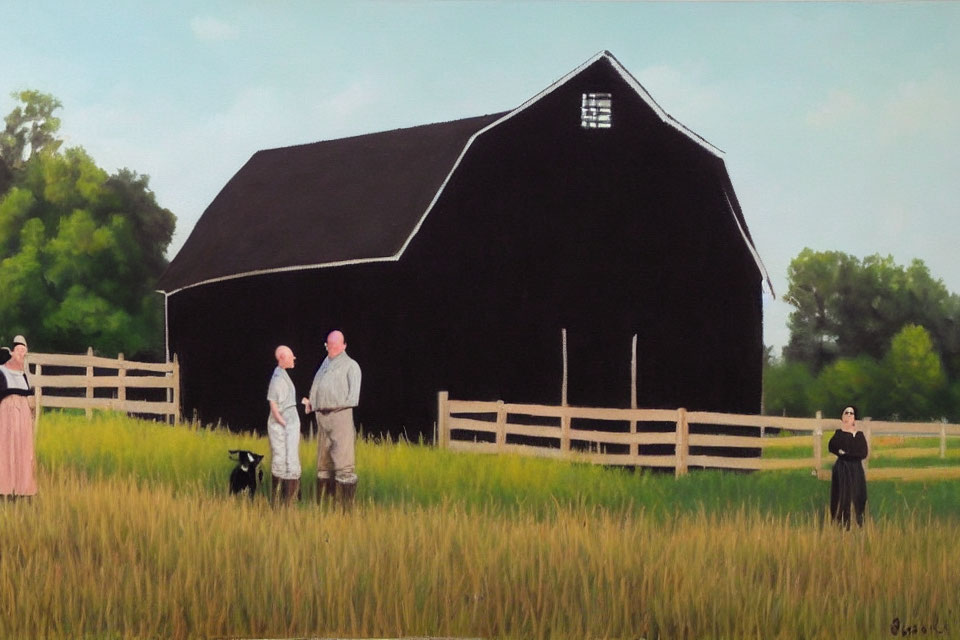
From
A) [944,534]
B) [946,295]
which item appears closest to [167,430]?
[944,534]

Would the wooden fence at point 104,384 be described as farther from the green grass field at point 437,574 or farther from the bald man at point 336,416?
the green grass field at point 437,574

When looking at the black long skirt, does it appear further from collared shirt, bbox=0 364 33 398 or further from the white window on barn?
the white window on barn

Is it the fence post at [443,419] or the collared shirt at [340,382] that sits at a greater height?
the collared shirt at [340,382]

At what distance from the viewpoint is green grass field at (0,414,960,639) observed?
804 cm

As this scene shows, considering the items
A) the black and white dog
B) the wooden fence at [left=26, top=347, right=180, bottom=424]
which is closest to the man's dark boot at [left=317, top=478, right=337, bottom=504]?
the black and white dog

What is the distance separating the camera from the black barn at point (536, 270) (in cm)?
1908

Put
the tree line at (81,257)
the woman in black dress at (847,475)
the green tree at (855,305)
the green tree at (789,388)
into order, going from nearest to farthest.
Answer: the woman in black dress at (847,475), the tree line at (81,257), the green tree at (789,388), the green tree at (855,305)

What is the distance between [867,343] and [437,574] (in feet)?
114

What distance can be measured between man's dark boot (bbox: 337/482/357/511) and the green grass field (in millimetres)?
651

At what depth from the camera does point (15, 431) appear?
37.6 ft

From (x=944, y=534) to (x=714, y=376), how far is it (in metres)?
9.68

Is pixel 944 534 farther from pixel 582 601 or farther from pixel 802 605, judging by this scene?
pixel 582 601

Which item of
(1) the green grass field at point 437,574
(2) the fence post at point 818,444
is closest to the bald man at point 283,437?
(1) the green grass field at point 437,574
